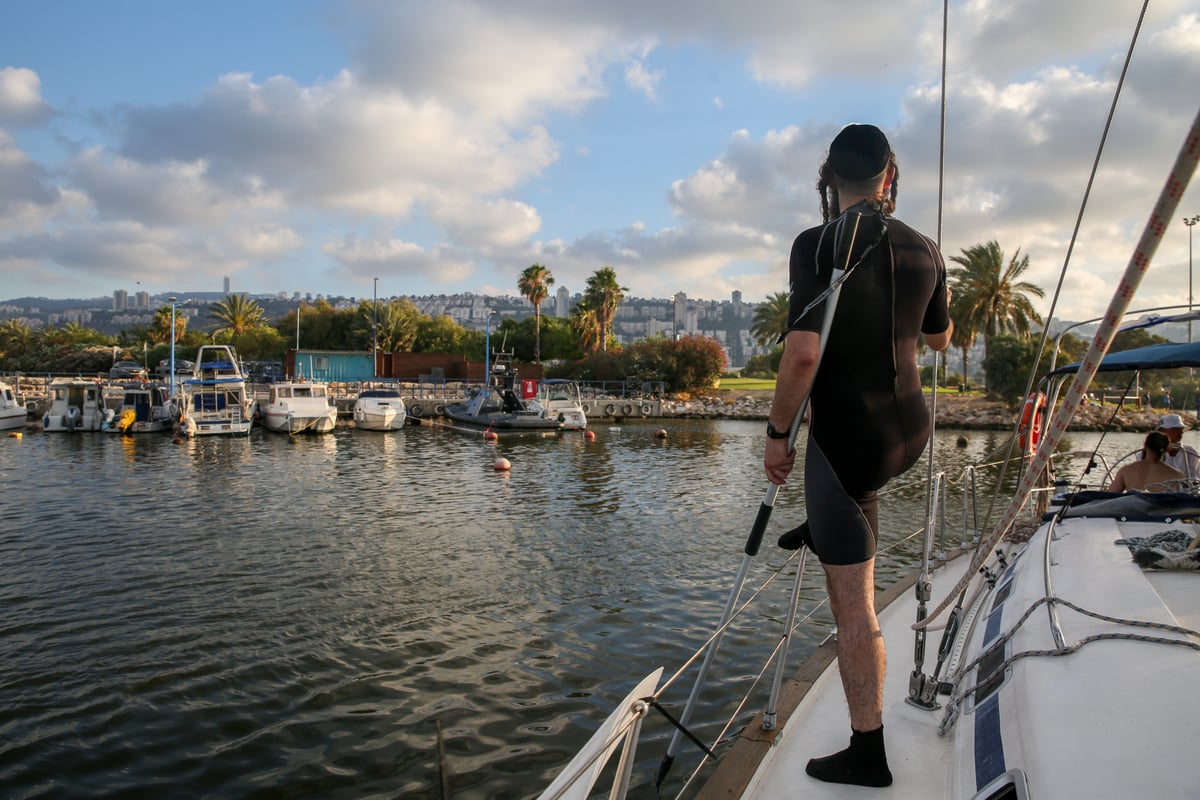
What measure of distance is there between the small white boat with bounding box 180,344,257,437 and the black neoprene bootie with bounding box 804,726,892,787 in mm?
33161

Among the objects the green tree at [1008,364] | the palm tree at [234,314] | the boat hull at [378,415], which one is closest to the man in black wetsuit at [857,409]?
the boat hull at [378,415]

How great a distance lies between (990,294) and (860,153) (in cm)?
5463

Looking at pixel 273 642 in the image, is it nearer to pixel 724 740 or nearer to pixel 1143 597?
pixel 724 740

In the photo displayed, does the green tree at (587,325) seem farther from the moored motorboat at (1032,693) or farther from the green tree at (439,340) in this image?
the moored motorboat at (1032,693)

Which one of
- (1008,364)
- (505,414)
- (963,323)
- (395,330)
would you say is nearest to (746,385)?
(963,323)

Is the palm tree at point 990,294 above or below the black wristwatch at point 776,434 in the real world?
above

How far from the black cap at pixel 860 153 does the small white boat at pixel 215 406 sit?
33220 millimetres

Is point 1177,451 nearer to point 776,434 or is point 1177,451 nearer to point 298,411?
point 776,434

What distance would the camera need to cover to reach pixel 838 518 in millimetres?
2686

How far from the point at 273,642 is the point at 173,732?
1784 millimetres

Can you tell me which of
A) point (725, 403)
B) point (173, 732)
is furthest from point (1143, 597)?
point (725, 403)

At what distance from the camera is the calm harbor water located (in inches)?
206

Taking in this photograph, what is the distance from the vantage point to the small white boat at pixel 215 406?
3145cm

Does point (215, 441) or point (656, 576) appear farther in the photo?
point (215, 441)
